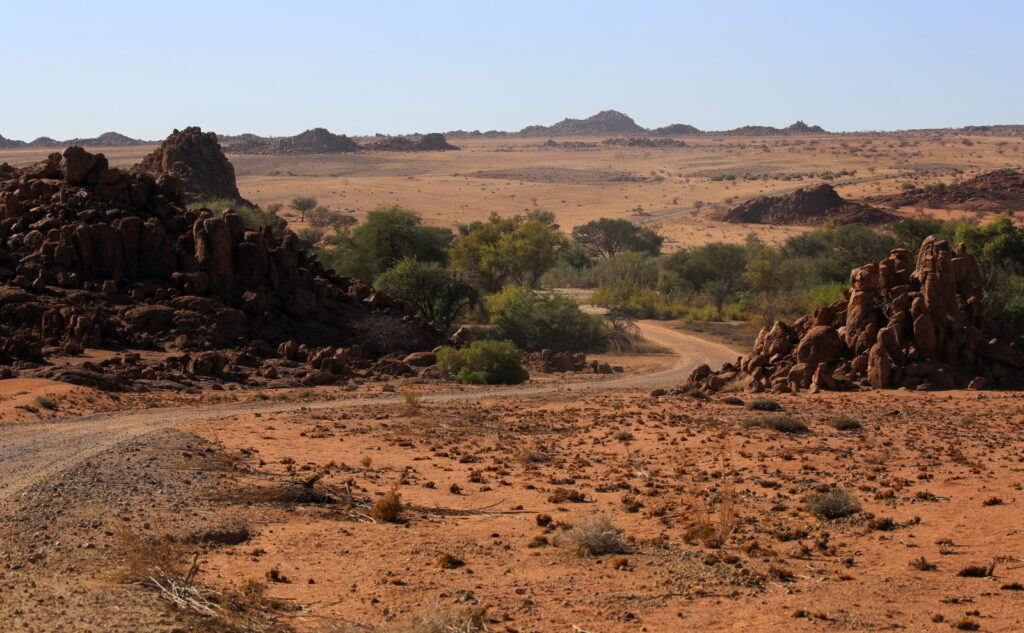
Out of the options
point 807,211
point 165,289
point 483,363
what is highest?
point 807,211

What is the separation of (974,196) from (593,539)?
9563 centimetres

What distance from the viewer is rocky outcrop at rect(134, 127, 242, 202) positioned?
57.8m

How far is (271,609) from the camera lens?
9.07m

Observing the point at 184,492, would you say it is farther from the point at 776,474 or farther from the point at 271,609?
the point at 776,474

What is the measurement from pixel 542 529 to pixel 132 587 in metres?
5.12

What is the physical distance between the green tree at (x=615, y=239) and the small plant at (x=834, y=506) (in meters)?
65.3

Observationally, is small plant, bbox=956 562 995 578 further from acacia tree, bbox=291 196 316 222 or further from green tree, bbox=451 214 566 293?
acacia tree, bbox=291 196 316 222

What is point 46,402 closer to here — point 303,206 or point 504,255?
point 504,255

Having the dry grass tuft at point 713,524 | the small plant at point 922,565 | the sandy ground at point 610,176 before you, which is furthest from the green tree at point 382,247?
the small plant at point 922,565

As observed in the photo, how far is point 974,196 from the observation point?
9512 centimetres

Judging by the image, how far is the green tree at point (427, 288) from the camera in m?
40.8

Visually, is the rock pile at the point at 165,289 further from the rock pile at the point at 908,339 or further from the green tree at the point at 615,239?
the green tree at the point at 615,239

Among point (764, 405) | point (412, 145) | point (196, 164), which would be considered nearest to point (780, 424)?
point (764, 405)

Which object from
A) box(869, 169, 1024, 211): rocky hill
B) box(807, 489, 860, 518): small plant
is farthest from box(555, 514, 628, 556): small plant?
box(869, 169, 1024, 211): rocky hill
